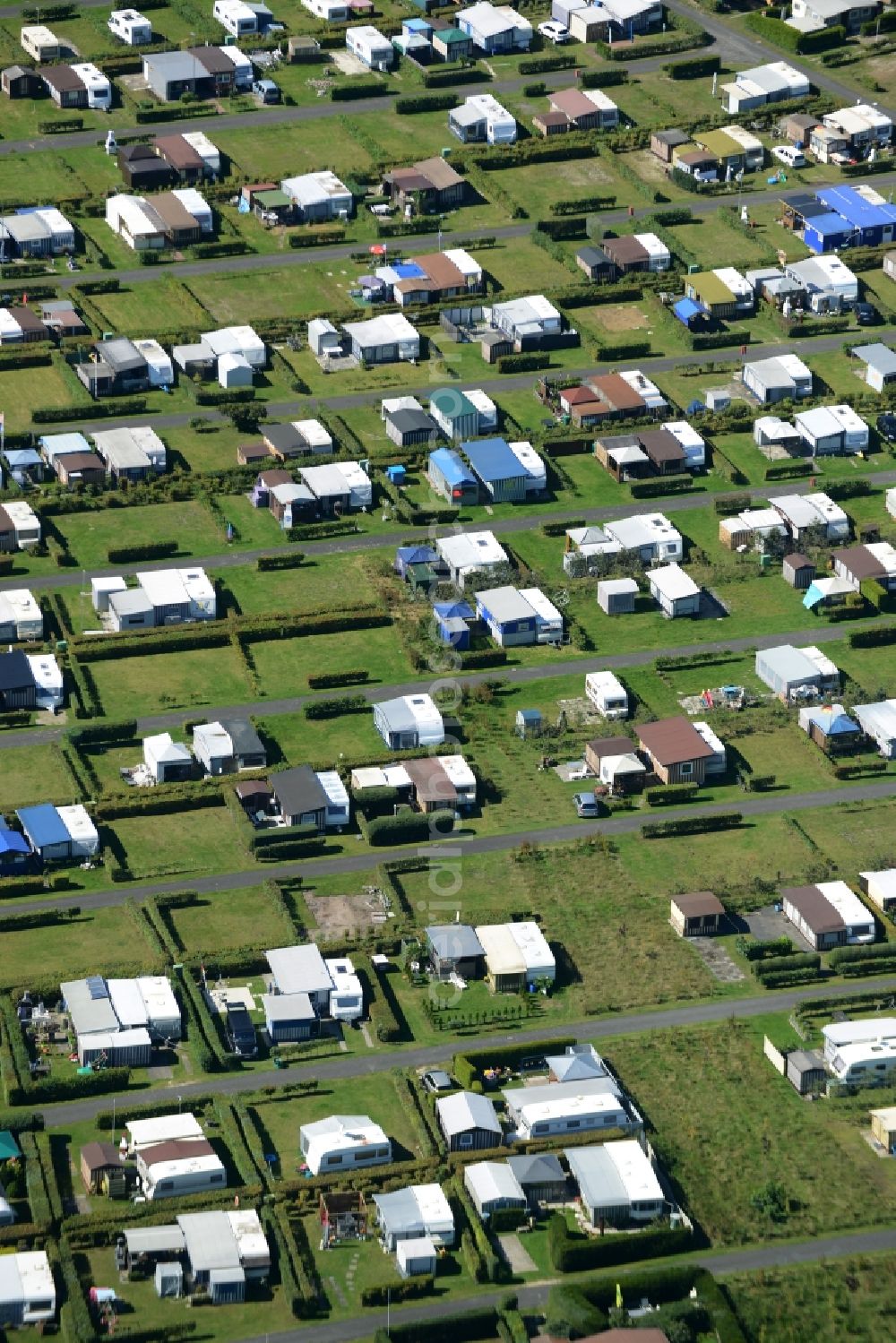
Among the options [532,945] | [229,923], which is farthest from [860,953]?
[229,923]

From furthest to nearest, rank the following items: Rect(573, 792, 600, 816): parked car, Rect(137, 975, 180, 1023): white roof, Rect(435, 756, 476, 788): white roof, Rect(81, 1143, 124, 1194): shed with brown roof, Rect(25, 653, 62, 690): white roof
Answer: Rect(25, 653, 62, 690): white roof → Rect(573, 792, 600, 816): parked car → Rect(435, 756, 476, 788): white roof → Rect(137, 975, 180, 1023): white roof → Rect(81, 1143, 124, 1194): shed with brown roof

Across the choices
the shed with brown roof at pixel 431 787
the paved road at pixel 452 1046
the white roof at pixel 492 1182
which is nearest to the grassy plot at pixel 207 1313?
the white roof at pixel 492 1182

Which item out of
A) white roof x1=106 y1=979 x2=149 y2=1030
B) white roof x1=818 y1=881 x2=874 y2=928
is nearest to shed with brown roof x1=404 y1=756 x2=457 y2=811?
Result: white roof x1=818 y1=881 x2=874 y2=928

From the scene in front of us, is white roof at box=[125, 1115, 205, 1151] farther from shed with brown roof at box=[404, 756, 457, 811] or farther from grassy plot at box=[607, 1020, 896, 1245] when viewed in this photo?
shed with brown roof at box=[404, 756, 457, 811]

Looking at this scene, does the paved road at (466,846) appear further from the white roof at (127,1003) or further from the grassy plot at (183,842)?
the white roof at (127,1003)

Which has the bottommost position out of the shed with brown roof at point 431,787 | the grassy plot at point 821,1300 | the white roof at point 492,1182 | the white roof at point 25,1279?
the grassy plot at point 821,1300

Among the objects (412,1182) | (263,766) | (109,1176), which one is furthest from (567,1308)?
(263,766)
